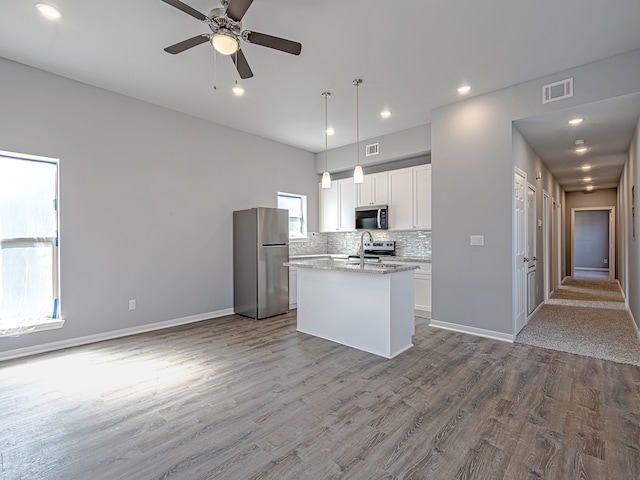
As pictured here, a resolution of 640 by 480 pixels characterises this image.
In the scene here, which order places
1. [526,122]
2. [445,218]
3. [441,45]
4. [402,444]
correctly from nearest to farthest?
[402,444] → [441,45] → [526,122] → [445,218]

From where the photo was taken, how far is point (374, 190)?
19.7ft

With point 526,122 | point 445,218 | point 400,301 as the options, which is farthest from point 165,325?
point 526,122

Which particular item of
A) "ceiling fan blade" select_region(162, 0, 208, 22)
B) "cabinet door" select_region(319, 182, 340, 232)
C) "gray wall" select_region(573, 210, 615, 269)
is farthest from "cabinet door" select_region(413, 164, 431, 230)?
"gray wall" select_region(573, 210, 615, 269)

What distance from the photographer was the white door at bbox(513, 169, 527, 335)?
392 cm

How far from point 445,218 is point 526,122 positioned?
4.71ft

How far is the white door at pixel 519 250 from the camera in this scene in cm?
392

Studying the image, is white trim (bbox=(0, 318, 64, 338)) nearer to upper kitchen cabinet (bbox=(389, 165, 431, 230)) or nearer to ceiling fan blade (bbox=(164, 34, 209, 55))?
ceiling fan blade (bbox=(164, 34, 209, 55))

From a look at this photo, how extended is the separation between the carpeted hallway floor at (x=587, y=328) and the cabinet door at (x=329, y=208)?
3.73 m

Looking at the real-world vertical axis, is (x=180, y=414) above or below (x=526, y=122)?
below

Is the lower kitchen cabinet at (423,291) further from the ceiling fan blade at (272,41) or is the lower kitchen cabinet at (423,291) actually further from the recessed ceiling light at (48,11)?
the recessed ceiling light at (48,11)

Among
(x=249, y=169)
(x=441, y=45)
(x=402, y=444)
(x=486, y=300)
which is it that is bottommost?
(x=402, y=444)

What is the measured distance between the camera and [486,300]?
157 inches

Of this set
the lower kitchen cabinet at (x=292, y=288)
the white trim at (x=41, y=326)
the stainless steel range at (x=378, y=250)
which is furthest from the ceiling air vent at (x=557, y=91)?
the white trim at (x=41, y=326)

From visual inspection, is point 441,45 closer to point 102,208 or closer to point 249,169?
point 249,169
